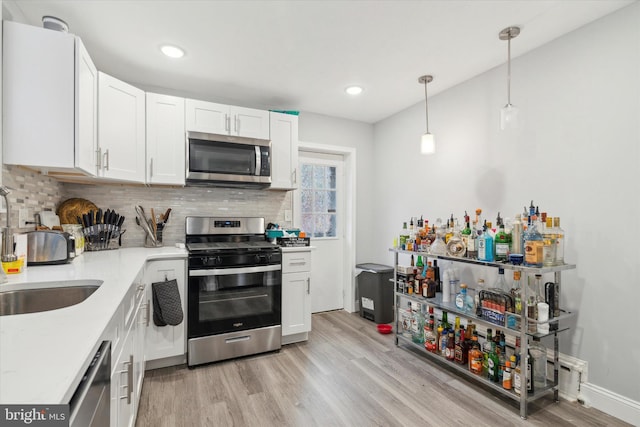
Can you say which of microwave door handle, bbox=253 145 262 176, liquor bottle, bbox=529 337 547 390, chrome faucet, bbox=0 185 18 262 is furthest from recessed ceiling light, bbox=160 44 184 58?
liquor bottle, bbox=529 337 547 390

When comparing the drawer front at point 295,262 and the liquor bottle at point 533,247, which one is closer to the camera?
the liquor bottle at point 533,247

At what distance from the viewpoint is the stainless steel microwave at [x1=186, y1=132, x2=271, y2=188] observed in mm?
2727

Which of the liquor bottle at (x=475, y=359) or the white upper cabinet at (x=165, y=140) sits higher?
the white upper cabinet at (x=165, y=140)

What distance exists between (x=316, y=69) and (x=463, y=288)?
82.7 inches

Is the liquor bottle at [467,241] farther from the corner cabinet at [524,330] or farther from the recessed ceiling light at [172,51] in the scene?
the recessed ceiling light at [172,51]

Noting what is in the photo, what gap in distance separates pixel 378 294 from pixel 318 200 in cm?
131

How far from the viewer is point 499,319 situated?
205 centimetres

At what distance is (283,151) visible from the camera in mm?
3168

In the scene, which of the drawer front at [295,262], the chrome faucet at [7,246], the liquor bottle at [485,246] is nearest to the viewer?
the chrome faucet at [7,246]

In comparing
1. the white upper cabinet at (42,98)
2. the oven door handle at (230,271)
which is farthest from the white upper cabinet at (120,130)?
the oven door handle at (230,271)

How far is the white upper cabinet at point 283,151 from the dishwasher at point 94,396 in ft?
7.69

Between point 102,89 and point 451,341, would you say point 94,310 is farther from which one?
point 451,341

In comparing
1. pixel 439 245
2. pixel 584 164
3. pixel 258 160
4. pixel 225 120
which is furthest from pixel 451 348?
pixel 225 120

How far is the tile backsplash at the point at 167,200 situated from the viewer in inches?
91.1
